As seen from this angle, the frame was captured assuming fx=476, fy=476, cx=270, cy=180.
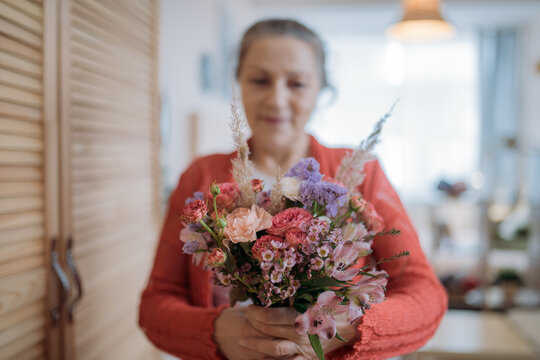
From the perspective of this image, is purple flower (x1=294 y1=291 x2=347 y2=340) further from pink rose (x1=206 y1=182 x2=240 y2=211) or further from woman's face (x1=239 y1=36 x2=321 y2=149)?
woman's face (x1=239 y1=36 x2=321 y2=149)

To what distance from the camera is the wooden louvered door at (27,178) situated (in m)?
0.92

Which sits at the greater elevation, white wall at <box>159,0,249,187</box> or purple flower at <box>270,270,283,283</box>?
white wall at <box>159,0,249,187</box>

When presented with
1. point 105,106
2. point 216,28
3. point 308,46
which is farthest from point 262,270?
point 216,28

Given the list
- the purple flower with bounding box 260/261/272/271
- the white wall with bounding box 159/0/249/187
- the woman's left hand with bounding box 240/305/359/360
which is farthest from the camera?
the white wall with bounding box 159/0/249/187

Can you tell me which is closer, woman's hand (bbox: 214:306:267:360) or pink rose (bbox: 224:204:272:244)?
pink rose (bbox: 224:204:272:244)

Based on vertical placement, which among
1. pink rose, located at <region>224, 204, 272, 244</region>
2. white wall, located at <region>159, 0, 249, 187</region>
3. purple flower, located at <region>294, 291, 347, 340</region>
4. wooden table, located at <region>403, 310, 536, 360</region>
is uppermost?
white wall, located at <region>159, 0, 249, 187</region>

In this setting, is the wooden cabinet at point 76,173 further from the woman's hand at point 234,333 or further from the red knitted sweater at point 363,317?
the woman's hand at point 234,333

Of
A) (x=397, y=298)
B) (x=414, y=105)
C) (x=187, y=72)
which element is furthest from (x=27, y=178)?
(x=414, y=105)

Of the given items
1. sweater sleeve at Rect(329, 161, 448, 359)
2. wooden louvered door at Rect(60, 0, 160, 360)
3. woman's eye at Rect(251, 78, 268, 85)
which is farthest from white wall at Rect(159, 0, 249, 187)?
sweater sleeve at Rect(329, 161, 448, 359)

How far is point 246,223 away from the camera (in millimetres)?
725

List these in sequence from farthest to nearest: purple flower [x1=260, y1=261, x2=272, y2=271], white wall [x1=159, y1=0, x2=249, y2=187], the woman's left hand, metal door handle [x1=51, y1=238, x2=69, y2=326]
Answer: white wall [x1=159, y1=0, x2=249, y2=187]
metal door handle [x1=51, y1=238, x2=69, y2=326]
the woman's left hand
purple flower [x1=260, y1=261, x2=272, y2=271]

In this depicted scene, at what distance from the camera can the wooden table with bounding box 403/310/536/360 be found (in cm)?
238

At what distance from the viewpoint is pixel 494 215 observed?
13.2ft

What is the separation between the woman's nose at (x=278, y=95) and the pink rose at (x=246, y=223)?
0.42 m
